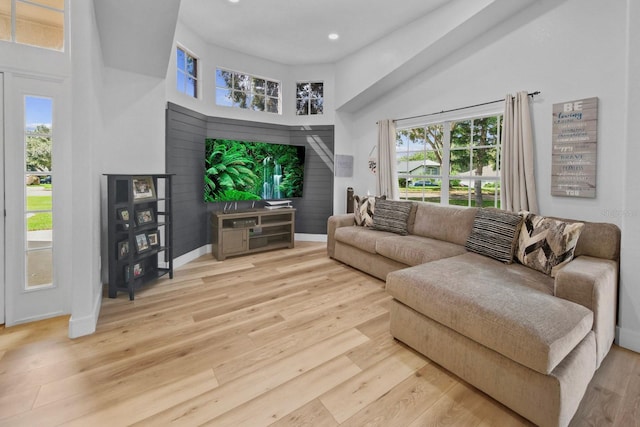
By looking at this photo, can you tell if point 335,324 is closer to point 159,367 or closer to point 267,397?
point 267,397

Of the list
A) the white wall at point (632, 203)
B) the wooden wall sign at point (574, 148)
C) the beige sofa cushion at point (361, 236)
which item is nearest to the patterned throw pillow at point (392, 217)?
the beige sofa cushion at point (361, 236)

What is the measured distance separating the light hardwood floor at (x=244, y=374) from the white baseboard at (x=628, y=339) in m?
0.05

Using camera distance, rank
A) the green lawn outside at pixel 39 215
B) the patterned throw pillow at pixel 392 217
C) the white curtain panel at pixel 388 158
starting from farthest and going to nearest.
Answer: the white curtain panel at pixel 388 158, the patterned throw pillow at pixel 392 217, the green lawn outside at pixel 39 215

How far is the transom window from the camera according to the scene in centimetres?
216

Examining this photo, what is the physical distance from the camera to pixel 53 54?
228 centimetres

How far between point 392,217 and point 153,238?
2.85 metres

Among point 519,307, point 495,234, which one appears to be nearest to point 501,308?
point 519,307

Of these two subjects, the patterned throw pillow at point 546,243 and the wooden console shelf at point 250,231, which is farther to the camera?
the wooden console shelf at point 250,231

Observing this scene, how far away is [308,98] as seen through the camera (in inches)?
207

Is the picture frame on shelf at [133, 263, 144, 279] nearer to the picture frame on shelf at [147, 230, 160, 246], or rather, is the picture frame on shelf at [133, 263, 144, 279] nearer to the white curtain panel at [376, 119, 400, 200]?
the picture frame on shelf at [147, 230, 160, 246]

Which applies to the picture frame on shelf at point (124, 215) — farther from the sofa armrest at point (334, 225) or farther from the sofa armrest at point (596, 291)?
the sofa armrest at point (596, 291)

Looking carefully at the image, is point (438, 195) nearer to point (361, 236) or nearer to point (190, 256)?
point (361, 236)

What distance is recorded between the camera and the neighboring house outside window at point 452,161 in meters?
3.38

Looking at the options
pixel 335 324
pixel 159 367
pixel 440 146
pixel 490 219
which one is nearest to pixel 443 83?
pixel 440 146
